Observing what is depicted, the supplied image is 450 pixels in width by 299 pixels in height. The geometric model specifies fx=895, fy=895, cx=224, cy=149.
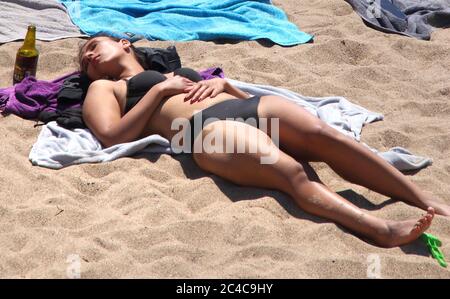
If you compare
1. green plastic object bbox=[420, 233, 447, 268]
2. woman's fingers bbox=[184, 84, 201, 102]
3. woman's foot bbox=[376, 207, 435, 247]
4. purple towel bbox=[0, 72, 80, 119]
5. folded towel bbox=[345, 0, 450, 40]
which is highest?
woman's fingers bbox=[184, 84, 201, 102]

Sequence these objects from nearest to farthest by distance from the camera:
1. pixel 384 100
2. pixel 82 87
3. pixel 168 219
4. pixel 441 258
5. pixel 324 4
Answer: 1. pixel 441 258
2. pixel 168 219
3. pixel 82 87
4. pixel 384 100
5. pixel 324 4

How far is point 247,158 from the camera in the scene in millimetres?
4336

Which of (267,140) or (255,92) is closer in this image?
(267,140)

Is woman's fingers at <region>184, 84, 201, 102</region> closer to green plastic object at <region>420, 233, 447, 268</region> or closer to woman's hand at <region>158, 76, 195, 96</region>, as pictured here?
woman's hand at <region>158, 76, 195, 96</region>

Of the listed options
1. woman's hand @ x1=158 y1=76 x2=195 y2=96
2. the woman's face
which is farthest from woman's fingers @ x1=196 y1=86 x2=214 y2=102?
the woman's face

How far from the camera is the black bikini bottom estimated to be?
15.2ft

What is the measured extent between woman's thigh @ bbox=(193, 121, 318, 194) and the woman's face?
1010 mm

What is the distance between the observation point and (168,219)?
4219 mm

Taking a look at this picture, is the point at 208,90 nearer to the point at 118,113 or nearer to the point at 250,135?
the point at 118,113
